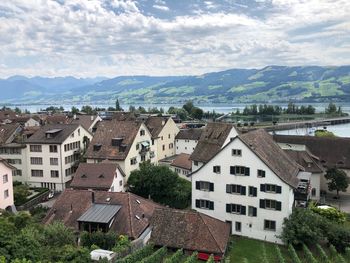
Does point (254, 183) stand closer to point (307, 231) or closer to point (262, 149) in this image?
point (262, 149)

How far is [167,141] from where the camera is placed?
84188 millimetres

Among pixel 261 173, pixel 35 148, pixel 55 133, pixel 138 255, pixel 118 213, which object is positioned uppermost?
pixel 55 133

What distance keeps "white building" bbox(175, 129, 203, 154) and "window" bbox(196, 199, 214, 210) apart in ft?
132

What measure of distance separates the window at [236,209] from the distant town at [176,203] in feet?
0.38

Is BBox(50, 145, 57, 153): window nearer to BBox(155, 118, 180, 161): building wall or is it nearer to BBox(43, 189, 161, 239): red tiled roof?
BBox(155, 118, 180, 161): building wall

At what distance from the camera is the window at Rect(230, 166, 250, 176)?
4225cm

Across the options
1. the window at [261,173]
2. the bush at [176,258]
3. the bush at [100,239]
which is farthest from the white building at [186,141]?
the bush at [176,258]

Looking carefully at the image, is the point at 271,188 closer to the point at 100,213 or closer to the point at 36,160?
the point at 100,213

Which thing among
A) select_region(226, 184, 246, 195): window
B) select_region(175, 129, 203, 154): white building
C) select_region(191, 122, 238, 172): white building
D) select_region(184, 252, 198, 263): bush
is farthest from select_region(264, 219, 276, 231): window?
select_region(175, 129, 203, 154): white building

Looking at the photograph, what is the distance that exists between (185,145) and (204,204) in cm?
4272

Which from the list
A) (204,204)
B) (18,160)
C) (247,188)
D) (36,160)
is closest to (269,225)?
(247,188)

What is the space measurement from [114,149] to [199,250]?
102ft

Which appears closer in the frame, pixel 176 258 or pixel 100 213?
pixel 176 258

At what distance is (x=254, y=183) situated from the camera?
41875 mm
